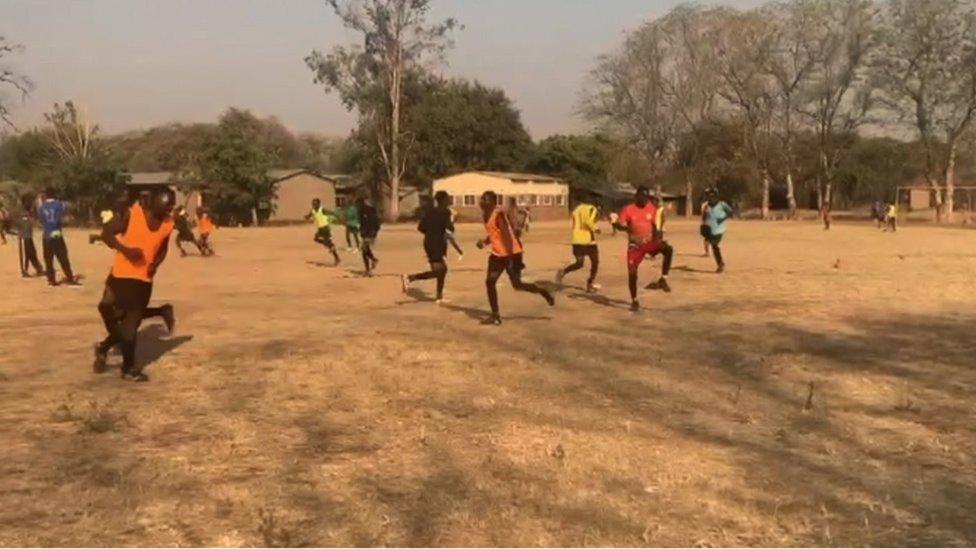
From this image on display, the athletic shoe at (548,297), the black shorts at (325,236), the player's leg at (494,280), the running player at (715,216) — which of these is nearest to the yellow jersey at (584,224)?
the athletic shoe at (548,297)

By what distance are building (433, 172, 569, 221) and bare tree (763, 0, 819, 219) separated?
60.8ft

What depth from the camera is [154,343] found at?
9875 mm

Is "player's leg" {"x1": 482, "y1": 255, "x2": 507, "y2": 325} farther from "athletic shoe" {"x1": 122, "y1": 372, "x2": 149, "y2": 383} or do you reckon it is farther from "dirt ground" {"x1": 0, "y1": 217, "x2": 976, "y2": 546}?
"athletic shoe" {"x1": 122, "y1": 372, "x2": 149, "y2": 383}

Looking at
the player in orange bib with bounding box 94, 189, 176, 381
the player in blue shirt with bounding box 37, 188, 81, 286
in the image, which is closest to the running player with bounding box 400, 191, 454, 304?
the player in orange bib with bounding box 94, 189, 176, 381

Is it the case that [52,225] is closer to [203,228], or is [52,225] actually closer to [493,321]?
[493,321]

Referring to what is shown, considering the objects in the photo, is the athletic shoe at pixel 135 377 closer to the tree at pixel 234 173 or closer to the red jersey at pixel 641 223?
the red jersey at pixel 641 223

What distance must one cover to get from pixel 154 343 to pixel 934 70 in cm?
6087

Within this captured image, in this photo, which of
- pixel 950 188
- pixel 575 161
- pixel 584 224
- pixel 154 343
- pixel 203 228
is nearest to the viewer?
pixel 154 343

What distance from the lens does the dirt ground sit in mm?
4465

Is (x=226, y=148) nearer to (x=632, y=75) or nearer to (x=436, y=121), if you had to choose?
(x=436, y=121)

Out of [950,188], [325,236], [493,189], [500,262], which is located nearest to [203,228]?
[325,236]

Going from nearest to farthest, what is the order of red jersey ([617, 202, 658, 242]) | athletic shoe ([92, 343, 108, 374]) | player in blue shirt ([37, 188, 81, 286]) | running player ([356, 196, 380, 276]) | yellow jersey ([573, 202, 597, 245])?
athletic shoe ([92, 343, 108, 374]) → red jersey ([617, 202, 658, 242]) → yellow jersey ([573, 202, 597, 245]) → player in blue shirt ([37, 188, 81, 286]) → running player ([356, 196, 380, 276])

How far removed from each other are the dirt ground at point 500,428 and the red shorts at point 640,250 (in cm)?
74

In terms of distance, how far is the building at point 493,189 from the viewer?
6950 centimetres
